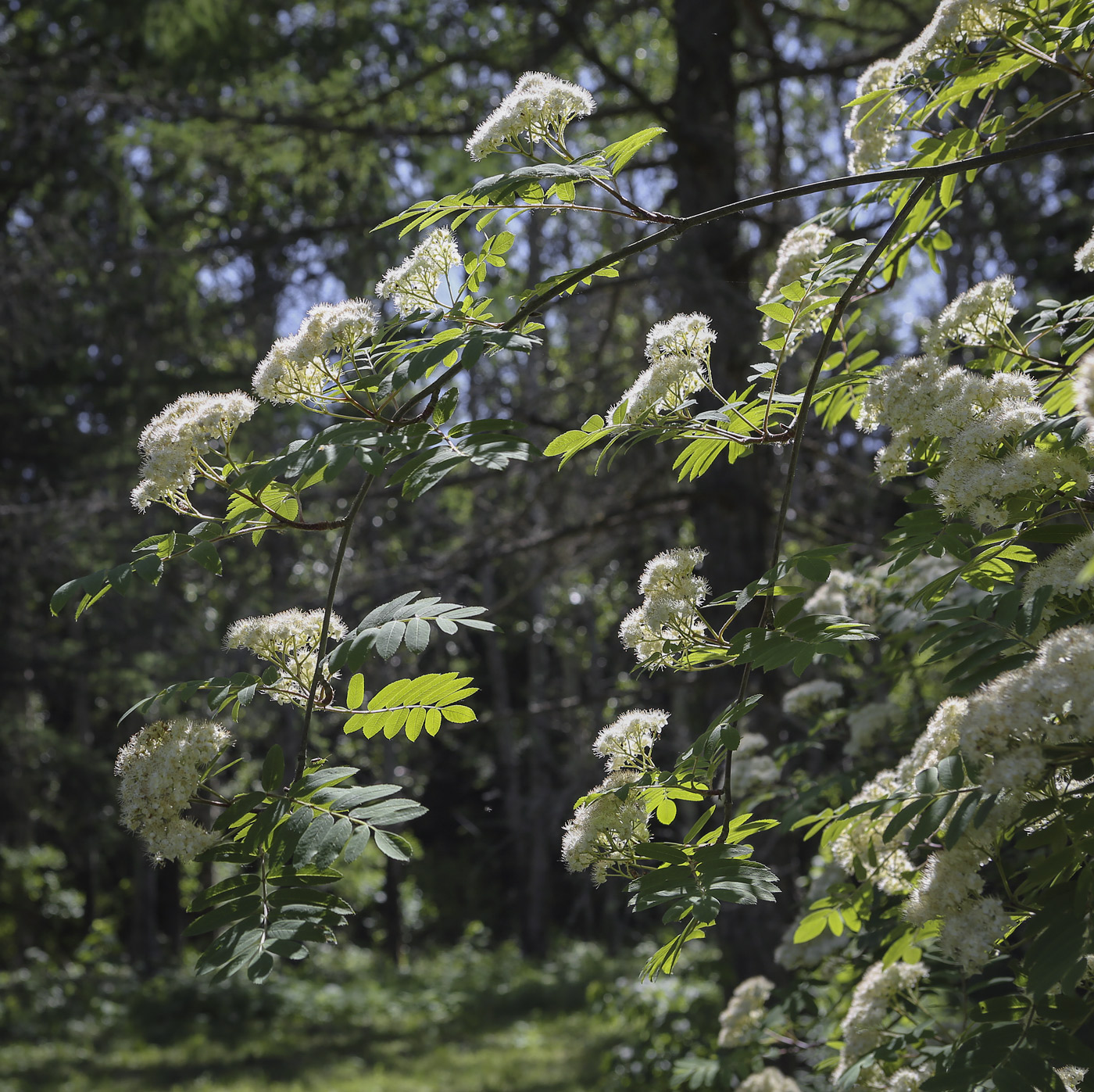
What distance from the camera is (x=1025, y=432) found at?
1647mm

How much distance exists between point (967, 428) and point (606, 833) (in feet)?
3.04

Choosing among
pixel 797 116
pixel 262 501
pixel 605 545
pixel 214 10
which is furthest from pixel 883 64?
pixel 797 116

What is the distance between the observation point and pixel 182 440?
176 cm

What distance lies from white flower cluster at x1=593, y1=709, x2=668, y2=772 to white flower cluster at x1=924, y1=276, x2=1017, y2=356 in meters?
0.97

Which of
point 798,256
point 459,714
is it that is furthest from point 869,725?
point 459,714

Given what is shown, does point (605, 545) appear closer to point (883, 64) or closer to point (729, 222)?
point (729, 222)

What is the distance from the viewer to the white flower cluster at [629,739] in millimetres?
1888

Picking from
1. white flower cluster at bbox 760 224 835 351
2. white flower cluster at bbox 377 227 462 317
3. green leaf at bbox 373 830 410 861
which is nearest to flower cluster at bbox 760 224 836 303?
white flower cluster at bbox 760 224 835 351

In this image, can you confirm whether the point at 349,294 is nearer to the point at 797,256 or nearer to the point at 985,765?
the point at 797,256

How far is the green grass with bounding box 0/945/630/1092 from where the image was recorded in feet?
27.9

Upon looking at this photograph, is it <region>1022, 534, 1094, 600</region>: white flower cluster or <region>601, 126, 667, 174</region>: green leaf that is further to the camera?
<region>601, 126, 667, 174</region>: green leaf

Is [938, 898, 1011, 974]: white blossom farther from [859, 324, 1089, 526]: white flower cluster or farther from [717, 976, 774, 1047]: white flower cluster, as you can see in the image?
[717, 976, 774, 1047]: white flower cluster

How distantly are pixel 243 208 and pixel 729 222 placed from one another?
13.8 feet

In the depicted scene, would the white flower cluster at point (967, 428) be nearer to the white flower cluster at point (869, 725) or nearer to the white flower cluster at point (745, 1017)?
the white flower cluster at point (869, 725)
